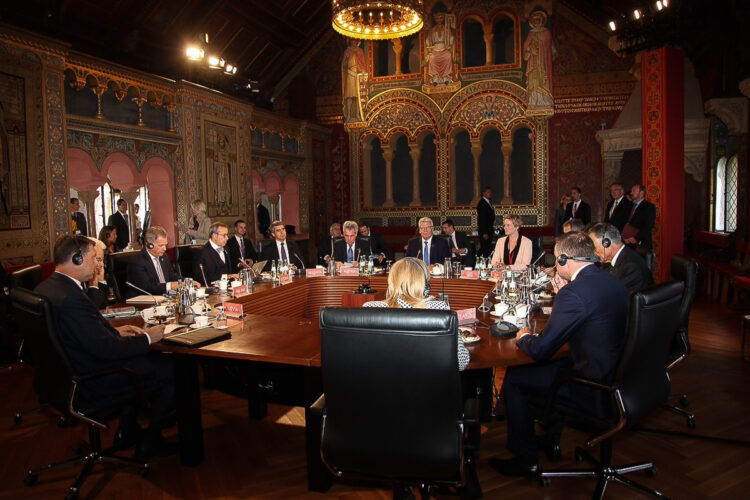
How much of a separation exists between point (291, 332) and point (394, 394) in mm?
1381

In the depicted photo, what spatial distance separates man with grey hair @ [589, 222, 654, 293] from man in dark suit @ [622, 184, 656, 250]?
2829 millimetres

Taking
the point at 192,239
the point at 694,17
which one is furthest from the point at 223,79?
the point at 694,17

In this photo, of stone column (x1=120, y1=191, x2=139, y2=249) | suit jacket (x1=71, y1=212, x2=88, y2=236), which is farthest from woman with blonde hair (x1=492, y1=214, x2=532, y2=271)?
stone column (x1=120, y1=191, x2=139, y2=249)

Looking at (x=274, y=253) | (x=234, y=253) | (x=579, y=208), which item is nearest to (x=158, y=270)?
(x=274, y=253)

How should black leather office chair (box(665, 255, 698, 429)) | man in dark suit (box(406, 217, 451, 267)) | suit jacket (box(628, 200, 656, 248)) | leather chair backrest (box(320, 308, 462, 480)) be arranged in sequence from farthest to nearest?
1. suit jacket (box(628, 200, 656, 248))
2. man in dark suit (box(406, 217, 451, 267))
3. black leather office chair (box(665, 255, 698, 429))
4. leather chair backrest (box(320, 308, 462, 480))

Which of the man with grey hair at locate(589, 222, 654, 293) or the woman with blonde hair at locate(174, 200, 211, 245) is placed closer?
the man with grey hair at locate(589, 222, 654, 293)

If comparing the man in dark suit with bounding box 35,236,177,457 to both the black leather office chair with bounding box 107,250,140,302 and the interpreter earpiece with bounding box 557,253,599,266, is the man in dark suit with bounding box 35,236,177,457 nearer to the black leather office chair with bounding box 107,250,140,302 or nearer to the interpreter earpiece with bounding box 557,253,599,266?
the black leather office chair with bounding box 107,250,140,302

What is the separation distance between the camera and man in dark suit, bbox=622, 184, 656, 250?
6.29 metres

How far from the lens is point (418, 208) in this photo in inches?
514

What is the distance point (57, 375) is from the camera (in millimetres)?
2547

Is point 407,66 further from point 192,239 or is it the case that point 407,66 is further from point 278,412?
point 278,412

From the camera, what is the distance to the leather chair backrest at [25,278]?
11.7ft

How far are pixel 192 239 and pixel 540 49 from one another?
7969mm

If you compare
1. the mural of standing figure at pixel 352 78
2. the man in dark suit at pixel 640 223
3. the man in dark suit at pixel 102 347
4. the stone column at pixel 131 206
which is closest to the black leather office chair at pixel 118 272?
the man in dark suit at pixel 102 347
